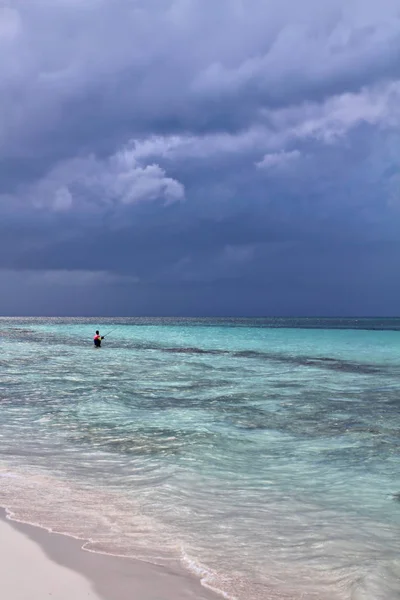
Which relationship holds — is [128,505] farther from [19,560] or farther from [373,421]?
[373,421]

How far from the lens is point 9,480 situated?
7.69 metres

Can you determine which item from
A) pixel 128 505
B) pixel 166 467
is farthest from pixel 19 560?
pixel 166 467

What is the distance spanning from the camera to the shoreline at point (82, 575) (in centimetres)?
426

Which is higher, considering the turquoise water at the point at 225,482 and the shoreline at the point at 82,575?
the shoreline at the point at 82,575

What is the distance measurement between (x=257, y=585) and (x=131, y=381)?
1719 cm

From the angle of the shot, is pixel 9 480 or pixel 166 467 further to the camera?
pixel 166 467

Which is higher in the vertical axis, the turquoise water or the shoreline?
the shoreline

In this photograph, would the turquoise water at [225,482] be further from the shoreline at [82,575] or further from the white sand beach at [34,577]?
the white sand beach at [34,577]

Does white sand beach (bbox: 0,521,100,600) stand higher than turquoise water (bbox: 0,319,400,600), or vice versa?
white sand beach (bbox: 0,521,100,600)

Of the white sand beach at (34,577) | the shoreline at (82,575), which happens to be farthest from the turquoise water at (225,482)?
the white sand beach at (34,577)

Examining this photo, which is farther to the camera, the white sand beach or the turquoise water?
the turquoise water

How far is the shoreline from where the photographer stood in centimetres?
426

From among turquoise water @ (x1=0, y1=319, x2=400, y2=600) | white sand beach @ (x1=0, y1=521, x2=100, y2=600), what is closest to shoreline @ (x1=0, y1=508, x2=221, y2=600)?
white sand beach @ (x1=0, y1=521, x2=100, y2=600)

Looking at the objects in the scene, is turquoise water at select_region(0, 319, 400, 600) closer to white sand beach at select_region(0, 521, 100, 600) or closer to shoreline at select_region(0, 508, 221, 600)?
shoreline at select_region(0, 508, 221, 600)
